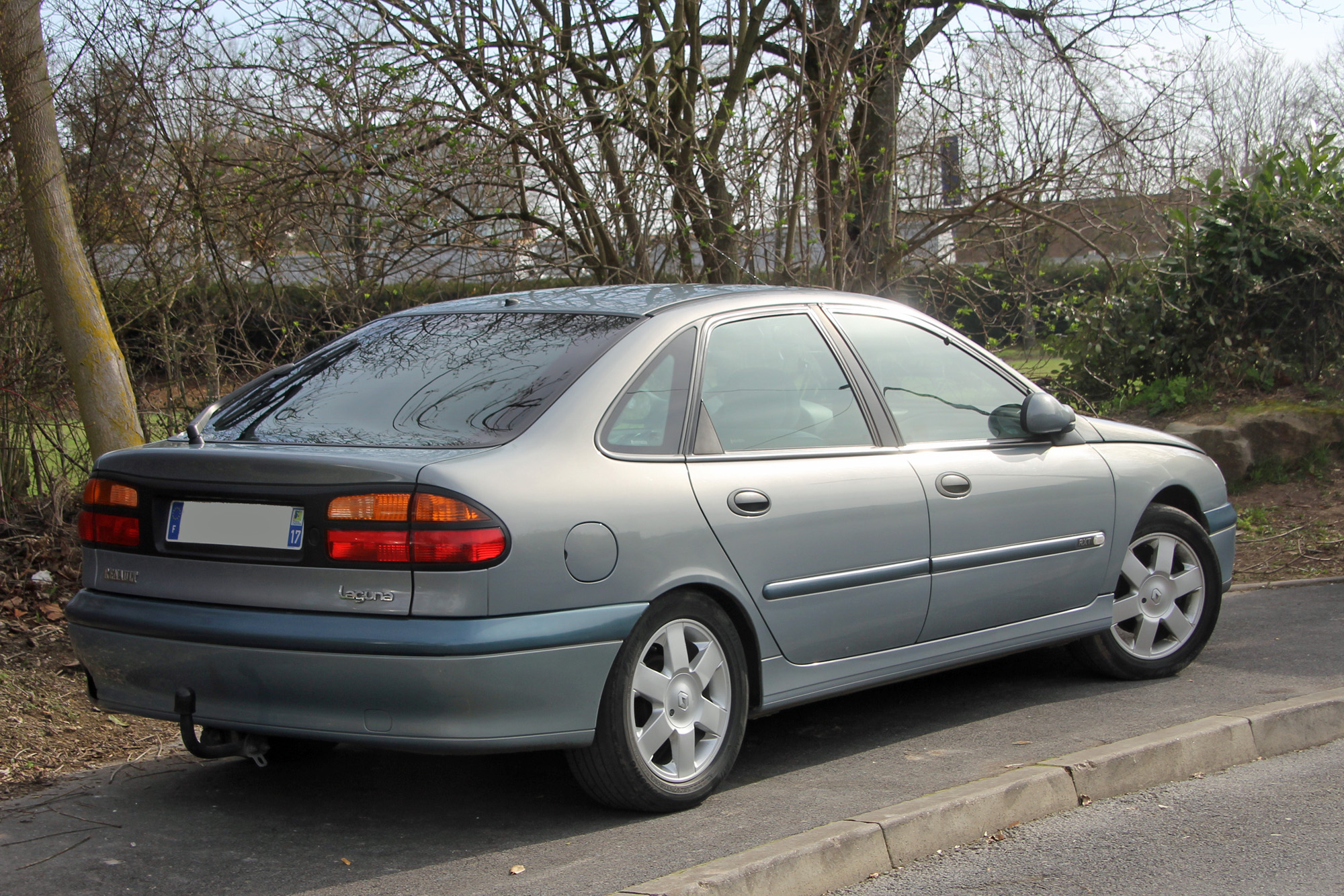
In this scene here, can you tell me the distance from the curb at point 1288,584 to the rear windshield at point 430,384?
16.9 feet

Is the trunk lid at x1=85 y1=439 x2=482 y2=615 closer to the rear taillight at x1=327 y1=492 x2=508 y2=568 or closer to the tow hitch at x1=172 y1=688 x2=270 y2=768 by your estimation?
the rear taillight at x1=327 y1=492 x2=508 y2=568

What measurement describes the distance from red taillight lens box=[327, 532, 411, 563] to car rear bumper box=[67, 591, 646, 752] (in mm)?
157

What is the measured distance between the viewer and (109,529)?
379cm

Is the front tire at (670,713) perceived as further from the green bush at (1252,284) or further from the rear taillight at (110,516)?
the green bush at (1252,284)

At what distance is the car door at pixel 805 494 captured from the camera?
398 cm

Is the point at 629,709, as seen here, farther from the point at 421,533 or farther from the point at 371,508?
the point at 371,508

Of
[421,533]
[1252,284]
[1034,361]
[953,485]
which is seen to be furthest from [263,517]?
[1252,284]

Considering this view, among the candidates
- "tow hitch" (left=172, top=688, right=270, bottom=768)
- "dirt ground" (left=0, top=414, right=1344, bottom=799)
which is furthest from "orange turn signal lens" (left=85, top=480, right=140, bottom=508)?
"dirt ground" (left=0, top=414, right=1344, bottom=799)

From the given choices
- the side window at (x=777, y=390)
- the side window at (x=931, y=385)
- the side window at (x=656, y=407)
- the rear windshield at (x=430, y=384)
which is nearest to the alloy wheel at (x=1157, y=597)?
the side window at (x=931, y=385)

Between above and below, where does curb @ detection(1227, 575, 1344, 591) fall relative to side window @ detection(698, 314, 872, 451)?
below

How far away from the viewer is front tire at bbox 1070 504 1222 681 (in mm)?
5352

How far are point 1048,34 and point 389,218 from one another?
5.80 metres

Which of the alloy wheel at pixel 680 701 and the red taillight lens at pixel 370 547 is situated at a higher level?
the red taillight lens at pixel 370 547

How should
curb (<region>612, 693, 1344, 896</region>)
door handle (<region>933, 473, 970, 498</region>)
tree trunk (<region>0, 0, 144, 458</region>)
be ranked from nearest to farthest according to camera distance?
curb (<region>612, 693, 1344, 896</region>), door handle (<region>933, 473, 970, 498</region>), tree trunk (<region>0, 0, 144, 458</region>)
